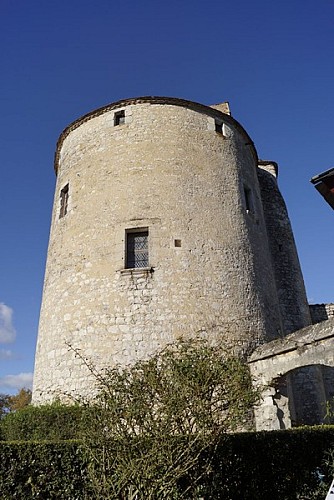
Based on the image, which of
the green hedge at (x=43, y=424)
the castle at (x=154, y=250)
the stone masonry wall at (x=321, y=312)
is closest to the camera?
the green hedge at (x=43, y=424)

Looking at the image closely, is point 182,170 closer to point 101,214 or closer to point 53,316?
point 101,214

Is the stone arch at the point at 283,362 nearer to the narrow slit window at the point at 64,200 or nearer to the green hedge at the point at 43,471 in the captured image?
the green hedge at the point at 43,471

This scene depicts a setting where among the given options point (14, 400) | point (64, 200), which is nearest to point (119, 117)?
point (64, 200)

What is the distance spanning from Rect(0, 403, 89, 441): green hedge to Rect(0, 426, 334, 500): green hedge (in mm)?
2107

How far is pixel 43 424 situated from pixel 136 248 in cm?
485

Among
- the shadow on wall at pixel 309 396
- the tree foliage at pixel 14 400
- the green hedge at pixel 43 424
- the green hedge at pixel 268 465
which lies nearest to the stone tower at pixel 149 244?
the green hedge at pixel 43 424

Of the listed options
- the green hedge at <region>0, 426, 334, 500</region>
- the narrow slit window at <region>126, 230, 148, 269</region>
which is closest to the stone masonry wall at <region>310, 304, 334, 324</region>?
the narrow slit window at <region>126, 230, 148, 269</region>

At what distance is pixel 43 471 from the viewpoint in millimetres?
5824

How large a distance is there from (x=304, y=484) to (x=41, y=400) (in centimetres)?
674

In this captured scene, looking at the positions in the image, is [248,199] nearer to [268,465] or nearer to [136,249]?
[136,249]

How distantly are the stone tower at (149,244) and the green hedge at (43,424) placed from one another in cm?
96

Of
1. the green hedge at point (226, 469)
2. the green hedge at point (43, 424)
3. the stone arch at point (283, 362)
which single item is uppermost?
the stone arch at point (283, 362)

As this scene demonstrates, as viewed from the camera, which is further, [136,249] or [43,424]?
[136,249]

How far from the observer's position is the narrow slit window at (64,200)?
1288 cm
